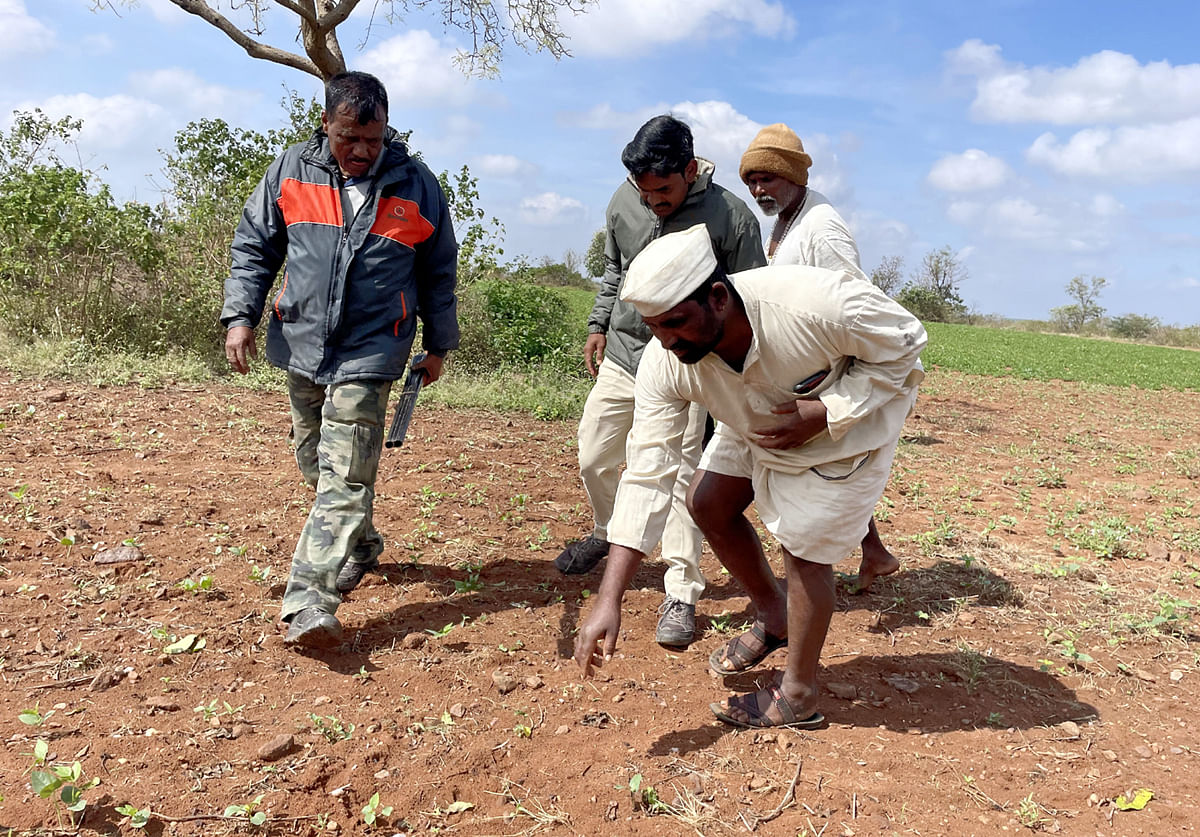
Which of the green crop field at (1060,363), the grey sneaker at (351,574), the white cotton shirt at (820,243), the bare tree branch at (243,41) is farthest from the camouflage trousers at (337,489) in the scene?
the green crop field at (1060,363)

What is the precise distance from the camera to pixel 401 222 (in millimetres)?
3408

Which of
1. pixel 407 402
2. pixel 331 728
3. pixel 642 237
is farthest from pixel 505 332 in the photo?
pixel 331 728

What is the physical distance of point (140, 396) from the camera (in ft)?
23.4

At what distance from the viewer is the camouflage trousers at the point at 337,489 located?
10.3ft

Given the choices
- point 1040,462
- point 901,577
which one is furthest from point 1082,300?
point 901,577

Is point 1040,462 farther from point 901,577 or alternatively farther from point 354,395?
point 354,395

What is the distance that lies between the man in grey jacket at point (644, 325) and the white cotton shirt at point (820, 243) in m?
0.19

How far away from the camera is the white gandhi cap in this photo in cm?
221

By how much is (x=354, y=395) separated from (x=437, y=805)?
1503 millimetres

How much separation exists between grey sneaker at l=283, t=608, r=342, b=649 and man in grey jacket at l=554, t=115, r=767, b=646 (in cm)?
119

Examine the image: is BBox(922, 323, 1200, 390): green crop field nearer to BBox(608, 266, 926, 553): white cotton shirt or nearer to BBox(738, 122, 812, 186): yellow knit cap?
BBox(738, 122, 812, 186): yellow knit cap

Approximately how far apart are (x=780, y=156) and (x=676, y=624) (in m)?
1.84

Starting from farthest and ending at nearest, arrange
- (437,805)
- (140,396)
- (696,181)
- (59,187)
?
1. (59,187)
2. (140,396)
3. (696,181)
4. (437,805)

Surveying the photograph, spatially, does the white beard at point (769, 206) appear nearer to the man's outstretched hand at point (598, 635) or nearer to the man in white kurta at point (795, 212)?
the man in white kurta at point (795, 212)
